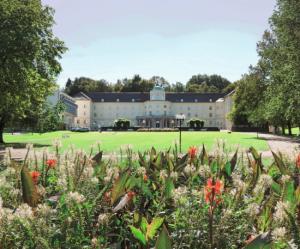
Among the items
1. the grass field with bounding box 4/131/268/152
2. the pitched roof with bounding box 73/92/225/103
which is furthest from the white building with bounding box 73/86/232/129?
the grass field with bounding box 4/131/268/152

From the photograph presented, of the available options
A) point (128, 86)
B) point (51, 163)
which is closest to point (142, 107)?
point (128, 86)

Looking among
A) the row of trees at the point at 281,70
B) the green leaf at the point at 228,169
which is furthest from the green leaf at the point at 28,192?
the row of trees at the point at 281,70

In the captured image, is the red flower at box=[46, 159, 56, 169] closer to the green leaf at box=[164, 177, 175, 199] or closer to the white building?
the green leaf at box=[164, 177, 175, 199]

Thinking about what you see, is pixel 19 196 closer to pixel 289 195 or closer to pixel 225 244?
pixel 225 244

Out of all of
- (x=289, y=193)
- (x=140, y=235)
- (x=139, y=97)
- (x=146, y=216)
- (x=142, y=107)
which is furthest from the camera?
(x=139, y=97)

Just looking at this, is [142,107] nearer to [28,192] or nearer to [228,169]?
[228,169]

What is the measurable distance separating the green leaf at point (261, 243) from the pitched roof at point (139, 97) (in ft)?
495

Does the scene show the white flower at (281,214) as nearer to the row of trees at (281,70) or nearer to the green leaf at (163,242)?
the green leaf at (163,242)

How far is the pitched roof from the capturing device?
153125 mm

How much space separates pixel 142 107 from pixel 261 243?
5945 inches

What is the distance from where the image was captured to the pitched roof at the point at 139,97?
15312 cm

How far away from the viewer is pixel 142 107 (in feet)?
502

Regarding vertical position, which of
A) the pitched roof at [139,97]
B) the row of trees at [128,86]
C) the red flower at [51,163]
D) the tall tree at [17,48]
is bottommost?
the red flower at [51,163]

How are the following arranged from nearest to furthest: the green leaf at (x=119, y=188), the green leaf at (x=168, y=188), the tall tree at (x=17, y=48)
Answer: the green leaf at (x=119, y=188), the green leaf at (x=168, y=188), the tall tree at (x=17, y=48)
